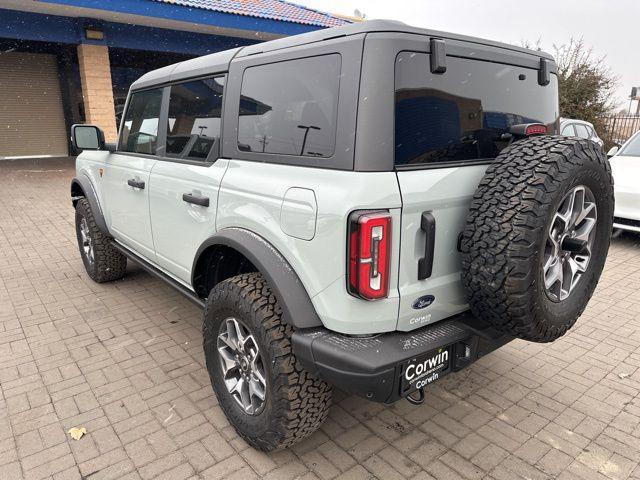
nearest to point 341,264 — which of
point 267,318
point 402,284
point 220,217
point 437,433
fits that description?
point 402,284

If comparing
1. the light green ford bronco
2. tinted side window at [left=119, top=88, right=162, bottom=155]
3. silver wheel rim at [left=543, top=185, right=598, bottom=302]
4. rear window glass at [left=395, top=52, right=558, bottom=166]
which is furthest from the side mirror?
silver wheel rim at [left=543, top=185, right=598, bottom=302]

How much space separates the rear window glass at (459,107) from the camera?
6.31 feet

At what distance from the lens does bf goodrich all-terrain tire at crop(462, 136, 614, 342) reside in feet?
6.09

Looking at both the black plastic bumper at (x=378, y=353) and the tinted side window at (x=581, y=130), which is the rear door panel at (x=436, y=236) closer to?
the black plastic bumper at (x=378, y=353)

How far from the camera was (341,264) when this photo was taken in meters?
1.87

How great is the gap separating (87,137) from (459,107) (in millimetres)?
3265

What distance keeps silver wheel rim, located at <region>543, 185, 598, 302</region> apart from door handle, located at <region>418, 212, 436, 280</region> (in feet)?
1.73

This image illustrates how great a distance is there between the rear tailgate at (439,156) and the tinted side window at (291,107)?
1.01 feet

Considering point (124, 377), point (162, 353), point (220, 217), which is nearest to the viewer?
point (220, 217)

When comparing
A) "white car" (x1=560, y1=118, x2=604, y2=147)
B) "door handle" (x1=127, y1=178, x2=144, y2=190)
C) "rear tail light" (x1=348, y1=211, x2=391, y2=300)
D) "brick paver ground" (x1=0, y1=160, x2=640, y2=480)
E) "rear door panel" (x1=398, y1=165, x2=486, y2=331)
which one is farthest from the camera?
"white car" (x1=560, y1=118, x2=604, y2=147)

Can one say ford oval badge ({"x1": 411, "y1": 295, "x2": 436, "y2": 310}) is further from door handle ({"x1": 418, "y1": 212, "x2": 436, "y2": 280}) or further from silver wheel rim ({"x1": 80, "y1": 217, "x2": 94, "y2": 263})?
silver wheel rim ({"x1": 80, "y1": 217, "x2": 94, "y2": 263})

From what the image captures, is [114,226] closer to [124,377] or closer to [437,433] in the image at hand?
[124,377]

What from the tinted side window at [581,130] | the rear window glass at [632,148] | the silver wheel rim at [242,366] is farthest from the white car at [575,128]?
the silver wheel rim at [242,366]

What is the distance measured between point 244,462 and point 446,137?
1.93 m
